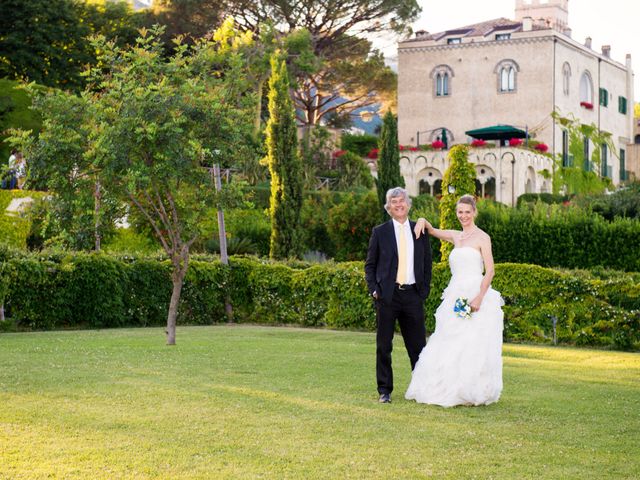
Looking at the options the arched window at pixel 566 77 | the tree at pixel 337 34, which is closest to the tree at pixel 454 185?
the tree at pixel 337 34

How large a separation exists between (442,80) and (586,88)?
9.00m

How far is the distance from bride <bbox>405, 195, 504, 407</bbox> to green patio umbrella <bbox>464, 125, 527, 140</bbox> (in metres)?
42.8

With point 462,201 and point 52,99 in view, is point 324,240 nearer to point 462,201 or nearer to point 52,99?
point 52,99

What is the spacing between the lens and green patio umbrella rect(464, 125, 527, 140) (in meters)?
52.9

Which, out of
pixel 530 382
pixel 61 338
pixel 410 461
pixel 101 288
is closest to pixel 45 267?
pixel 101 288

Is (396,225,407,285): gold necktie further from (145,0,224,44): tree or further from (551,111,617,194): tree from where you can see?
(145,0,224,44): tree

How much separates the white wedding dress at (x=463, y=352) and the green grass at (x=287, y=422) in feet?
0.75

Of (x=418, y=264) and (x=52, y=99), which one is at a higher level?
(x=52, y=99)

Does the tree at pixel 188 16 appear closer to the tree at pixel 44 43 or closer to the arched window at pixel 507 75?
the tree at pixel 44 43

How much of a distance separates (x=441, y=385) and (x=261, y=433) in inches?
94.5

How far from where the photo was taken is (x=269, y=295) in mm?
24469

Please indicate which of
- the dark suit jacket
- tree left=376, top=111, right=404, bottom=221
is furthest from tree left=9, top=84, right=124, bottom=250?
tree left=376, top=111, right=404, bottom=221

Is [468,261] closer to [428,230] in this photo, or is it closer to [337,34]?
[428,230]

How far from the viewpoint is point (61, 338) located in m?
18.9
